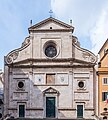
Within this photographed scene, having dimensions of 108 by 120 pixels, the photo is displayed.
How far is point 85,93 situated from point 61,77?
3.02 m

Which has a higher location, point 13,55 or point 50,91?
point 13,55

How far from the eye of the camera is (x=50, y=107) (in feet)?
142

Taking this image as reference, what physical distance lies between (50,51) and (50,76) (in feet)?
9.12

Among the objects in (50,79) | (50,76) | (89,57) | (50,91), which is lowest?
(50,91)

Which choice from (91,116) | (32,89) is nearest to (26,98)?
(32,89)

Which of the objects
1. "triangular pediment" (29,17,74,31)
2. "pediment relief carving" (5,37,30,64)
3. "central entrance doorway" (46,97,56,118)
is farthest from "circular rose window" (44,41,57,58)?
"central entrance doorway" (46,97,56,118)

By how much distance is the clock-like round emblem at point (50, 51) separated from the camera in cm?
4450

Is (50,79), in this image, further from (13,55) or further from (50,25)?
(50,25)

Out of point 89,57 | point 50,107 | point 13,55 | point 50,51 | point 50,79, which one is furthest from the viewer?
point 50,51

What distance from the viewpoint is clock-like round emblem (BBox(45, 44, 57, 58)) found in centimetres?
4450

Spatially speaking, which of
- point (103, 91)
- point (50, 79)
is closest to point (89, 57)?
point (103, 91)

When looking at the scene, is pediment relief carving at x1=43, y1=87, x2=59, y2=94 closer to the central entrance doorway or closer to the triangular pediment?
the central entrance doorway

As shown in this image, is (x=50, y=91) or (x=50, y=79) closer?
(x=50, y=91)

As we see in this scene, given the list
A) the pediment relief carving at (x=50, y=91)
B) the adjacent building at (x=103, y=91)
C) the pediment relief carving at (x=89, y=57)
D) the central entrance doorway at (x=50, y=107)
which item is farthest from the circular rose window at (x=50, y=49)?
the adjacent building at (x=103, y=91)
